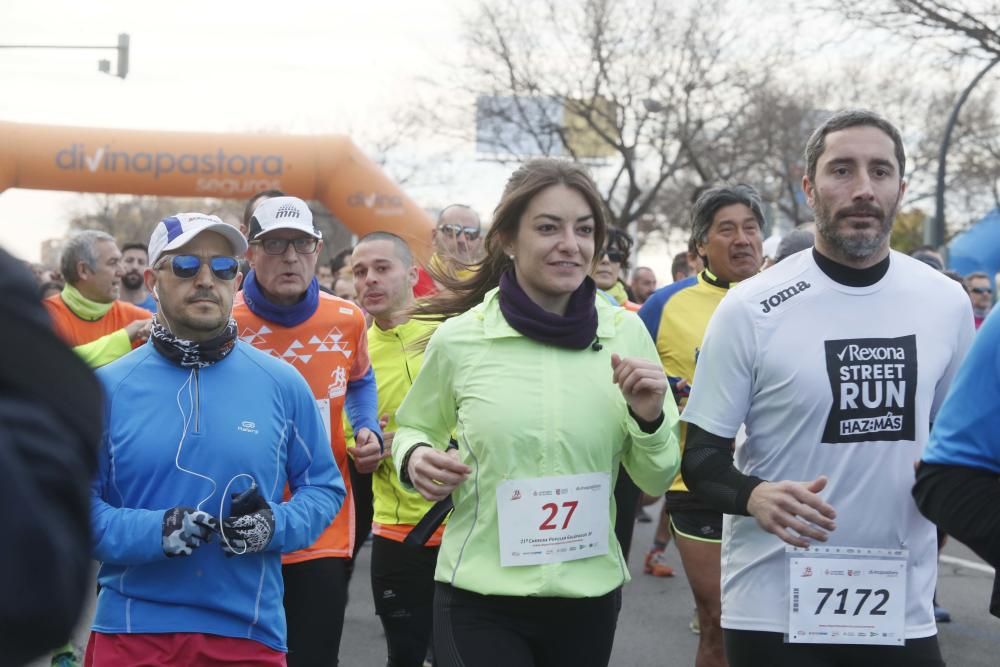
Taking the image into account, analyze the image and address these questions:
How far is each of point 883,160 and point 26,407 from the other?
2786 mm

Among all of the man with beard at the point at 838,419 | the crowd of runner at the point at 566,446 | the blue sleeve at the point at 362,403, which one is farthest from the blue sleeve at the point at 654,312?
the man with beard at the point at 838,419

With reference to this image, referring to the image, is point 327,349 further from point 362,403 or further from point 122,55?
point 122,55

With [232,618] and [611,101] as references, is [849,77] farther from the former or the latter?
[232,618]

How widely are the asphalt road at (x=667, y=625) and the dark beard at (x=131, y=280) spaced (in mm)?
3331

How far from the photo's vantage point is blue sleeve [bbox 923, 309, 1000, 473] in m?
2.50

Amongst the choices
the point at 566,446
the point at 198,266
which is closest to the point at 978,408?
the point at 566,446

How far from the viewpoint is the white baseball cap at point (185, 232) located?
371 centimetres

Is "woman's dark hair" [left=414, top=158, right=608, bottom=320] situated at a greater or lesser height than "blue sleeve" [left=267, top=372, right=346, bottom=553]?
greater

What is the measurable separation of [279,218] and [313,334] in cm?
50

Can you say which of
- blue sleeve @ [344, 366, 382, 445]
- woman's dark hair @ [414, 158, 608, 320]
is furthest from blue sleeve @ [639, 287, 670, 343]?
woman's dark hair @ [414, 158, 608, 320]

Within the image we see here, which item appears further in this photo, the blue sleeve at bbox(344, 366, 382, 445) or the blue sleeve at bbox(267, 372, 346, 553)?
the blue sleeve at bbox(344, 366, 382, 445)

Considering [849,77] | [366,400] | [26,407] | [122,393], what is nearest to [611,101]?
[849,77]

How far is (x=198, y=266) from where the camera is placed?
3.70m

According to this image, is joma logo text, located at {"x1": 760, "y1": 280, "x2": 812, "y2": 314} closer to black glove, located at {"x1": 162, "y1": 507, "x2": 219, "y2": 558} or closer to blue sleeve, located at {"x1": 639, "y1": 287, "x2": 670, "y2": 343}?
black glove, located at {"x1": 162, "y1": 507, "x2": 219, "y2": 558}
